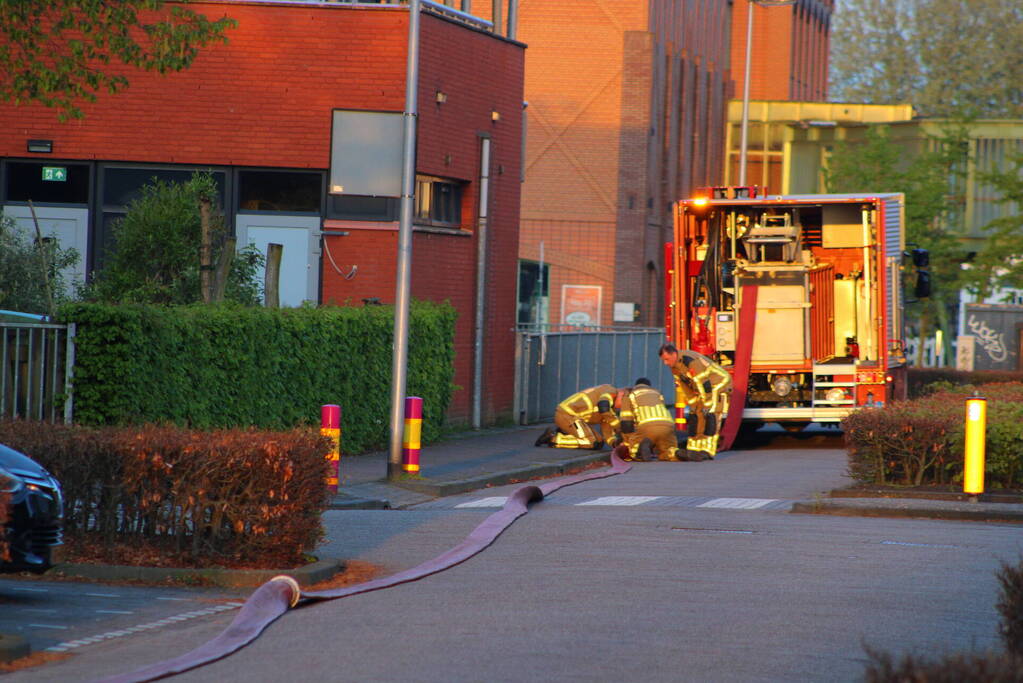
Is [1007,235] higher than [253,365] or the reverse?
higher

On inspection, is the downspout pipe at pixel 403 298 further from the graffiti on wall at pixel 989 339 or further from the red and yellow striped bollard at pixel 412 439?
the graffiti on wall at pixel 989 339

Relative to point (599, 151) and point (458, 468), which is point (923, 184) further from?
point (458, 468)

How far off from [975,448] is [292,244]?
11174 millimetres

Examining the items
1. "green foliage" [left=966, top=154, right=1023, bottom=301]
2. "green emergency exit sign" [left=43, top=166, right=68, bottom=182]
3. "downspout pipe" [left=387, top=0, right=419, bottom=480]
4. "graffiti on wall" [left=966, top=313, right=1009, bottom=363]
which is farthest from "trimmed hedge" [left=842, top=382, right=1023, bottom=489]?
"graffiti on wall" [left=966, top=313, right=1009, bottom=363]

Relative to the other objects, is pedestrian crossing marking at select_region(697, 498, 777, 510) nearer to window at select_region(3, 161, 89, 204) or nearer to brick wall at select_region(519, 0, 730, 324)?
window at select_region(3, 161, 89, 204)

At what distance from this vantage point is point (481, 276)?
2569cm

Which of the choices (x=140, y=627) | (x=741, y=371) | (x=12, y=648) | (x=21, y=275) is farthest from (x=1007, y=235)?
(x=12, y=648)

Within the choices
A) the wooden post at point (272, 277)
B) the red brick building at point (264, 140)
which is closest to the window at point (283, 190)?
the red brick building at point (264, 140)

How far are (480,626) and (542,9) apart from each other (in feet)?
137

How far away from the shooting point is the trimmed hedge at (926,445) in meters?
15.5

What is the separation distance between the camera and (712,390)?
Answer: 856 inches

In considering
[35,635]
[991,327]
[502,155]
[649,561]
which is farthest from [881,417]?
[991,327]

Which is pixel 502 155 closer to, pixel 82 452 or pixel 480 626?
pixel 82 452

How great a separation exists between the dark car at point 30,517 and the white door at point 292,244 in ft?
44.1
